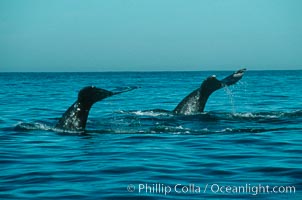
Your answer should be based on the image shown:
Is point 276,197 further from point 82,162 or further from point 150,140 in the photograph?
point 150,140

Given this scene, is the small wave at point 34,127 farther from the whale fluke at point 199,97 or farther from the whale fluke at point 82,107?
the whale fluke at point 199,97

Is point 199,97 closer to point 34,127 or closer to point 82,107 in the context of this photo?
point 34,127

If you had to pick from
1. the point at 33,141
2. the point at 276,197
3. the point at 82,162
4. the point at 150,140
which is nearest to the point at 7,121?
the point at 33,141

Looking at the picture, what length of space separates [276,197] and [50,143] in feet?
19.5

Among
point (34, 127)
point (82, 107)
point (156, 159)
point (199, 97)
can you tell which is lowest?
point (156, 159)

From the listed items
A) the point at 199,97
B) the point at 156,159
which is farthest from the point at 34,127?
the point at 156,159

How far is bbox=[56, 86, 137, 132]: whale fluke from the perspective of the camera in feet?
40.2

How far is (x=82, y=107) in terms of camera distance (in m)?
12.8

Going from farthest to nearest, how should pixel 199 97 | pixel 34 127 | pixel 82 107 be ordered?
pixel 199 97 → pixel 34 127 → pixel 82 107

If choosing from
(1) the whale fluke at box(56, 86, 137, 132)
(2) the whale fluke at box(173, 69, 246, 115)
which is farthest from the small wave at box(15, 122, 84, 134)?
(2) the whale fluke at box(173, 69, 246, 115)

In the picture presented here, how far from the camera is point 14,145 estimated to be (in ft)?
39.4

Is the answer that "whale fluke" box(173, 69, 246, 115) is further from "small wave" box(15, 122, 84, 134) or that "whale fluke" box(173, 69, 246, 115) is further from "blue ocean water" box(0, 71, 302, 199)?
"small wave" box(15, 122, 84, 134)

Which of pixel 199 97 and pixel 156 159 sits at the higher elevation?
pixel 199 97

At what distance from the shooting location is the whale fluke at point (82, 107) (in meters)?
12.2
